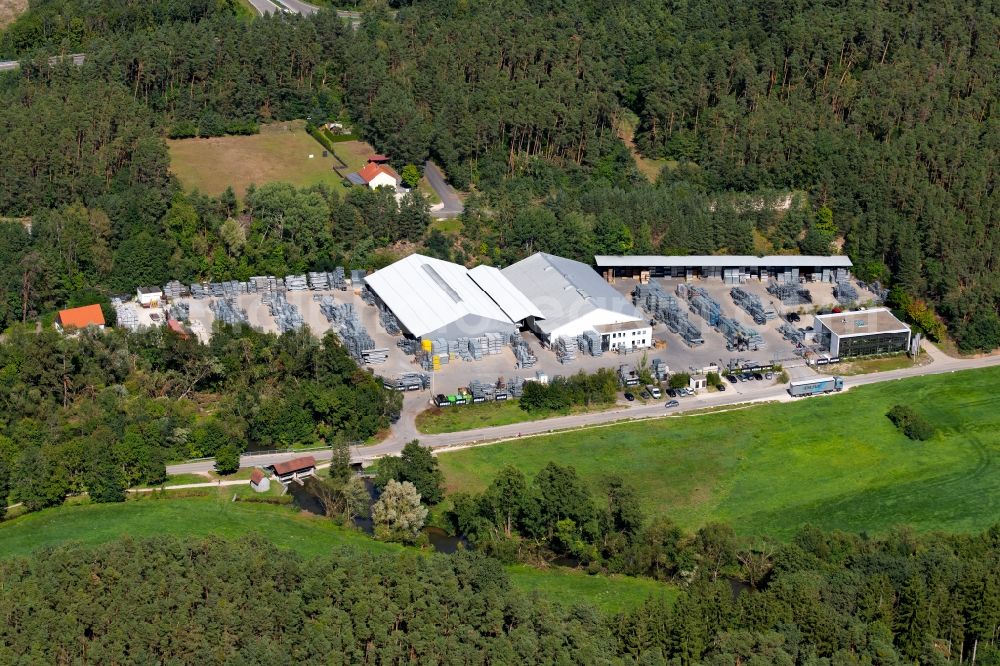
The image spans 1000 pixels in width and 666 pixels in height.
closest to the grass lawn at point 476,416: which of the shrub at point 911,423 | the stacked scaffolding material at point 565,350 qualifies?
the stacked scaffolding material at point 565,350

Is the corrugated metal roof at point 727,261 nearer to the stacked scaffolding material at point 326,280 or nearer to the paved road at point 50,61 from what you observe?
the stacked scaffolding material at point 326,280

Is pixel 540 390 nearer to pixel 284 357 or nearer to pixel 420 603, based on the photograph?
pixel 284 357

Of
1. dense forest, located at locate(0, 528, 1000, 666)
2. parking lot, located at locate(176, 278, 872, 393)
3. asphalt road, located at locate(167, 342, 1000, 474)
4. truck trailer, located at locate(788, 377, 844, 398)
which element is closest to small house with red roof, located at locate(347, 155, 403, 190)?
parking lot, located at locate(176, 278, 872, 393)

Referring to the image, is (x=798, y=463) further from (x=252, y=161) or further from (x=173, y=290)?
(x=252, y=161)

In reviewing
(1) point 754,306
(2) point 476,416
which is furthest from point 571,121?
(2) point 476,416

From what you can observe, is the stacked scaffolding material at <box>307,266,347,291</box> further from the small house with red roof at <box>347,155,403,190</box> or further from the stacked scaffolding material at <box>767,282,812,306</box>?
the stacked scaffolding material at <box>767,282,812,306</box>

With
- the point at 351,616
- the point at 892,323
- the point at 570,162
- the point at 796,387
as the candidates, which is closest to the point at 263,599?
the point at 351,616
